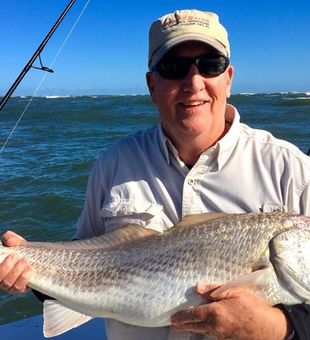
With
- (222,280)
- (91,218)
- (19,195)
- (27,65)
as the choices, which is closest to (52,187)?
(19,195)

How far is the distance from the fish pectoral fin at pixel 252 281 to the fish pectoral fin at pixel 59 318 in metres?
0.93

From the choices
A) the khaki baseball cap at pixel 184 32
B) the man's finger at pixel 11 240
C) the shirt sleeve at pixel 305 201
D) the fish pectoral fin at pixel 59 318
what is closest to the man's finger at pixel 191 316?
the fish pectoral fin at pixel 59 318

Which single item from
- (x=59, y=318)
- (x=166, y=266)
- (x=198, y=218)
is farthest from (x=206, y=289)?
(x=59, y=318)

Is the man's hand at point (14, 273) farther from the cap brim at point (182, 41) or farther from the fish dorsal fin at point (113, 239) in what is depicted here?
the cap brim at point (182, 41)

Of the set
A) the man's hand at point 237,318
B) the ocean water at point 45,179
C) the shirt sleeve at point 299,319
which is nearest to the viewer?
the man's hand at point 237,318

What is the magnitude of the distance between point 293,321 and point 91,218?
4.57 ft

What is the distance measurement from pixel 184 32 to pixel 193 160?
2.41ft

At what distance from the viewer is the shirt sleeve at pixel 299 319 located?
8.09 feet

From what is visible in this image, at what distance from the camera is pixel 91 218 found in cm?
320

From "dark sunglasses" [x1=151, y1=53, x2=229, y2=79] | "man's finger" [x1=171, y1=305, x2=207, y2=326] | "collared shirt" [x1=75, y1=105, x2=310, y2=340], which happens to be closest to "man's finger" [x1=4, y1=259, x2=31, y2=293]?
"collared shirt" [x1=75, y1=105, x2=310, y2=340]

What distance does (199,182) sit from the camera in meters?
2.81

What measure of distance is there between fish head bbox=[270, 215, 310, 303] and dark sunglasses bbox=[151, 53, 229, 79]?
3.15ft

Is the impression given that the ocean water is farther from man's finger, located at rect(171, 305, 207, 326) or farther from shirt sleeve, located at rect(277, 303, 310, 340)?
shirt sleeve, located at rect(277, 303, 310, 340)

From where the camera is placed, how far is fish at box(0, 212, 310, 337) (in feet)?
8.13
